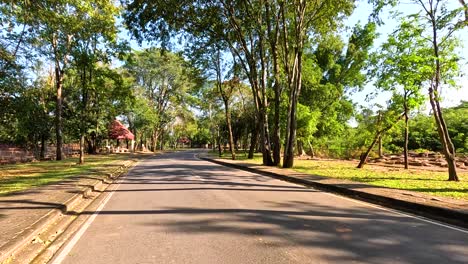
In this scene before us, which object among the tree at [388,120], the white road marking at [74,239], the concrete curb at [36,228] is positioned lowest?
the white road marking at [74,239]

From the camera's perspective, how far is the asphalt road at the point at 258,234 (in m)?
5.54

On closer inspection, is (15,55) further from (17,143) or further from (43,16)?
(17,143)

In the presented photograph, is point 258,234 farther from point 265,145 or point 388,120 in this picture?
point 265,145

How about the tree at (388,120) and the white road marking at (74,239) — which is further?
the tree at (388,120)

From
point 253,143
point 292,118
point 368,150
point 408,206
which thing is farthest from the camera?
point 253,143

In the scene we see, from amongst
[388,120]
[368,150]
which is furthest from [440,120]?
[368,150]

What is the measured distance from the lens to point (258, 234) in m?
6.75

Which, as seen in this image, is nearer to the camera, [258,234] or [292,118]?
[258,234]

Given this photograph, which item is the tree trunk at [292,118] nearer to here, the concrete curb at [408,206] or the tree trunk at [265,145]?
the tree trunk at [265,145]

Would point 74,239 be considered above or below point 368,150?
below

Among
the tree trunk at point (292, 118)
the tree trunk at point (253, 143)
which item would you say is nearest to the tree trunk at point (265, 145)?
the tree trunk at point (292, 118)

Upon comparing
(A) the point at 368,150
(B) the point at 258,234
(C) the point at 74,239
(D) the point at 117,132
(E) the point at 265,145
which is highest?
(D) the point at 117,132

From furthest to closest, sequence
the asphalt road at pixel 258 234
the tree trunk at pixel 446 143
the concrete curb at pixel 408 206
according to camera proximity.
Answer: the tree trunk at pixel 446 143 < the concrete curb at pixel 408 206 < the asphalt road at pixel 258 234

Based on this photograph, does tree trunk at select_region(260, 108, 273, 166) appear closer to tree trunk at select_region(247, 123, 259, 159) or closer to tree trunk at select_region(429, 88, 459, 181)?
tree trunk at select_region(429, 88, 459, 181)
